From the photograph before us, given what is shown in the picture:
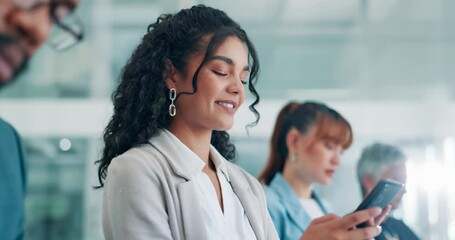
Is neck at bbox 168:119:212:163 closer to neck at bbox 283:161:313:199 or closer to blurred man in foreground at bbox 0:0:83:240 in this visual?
neck at bbox 283:161:313:199

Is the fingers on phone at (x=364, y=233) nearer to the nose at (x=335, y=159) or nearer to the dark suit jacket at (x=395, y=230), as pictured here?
the dark suit jacket at (x=395, y=230)

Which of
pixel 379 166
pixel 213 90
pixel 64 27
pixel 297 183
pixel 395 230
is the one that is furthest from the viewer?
pixel 64 27

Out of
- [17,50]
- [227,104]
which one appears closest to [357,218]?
[227,104]

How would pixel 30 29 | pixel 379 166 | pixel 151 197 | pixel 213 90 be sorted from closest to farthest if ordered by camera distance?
pixel 151 197
pixel 213 90
pixel 379 166
pixel 30 29

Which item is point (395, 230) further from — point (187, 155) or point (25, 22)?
point (25, 22)

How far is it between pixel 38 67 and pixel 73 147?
469 mm

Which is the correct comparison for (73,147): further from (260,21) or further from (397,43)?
(397,43)

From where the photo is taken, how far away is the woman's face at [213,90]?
4.00ft

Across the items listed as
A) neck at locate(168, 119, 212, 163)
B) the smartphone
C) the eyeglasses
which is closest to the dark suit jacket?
the smartphone

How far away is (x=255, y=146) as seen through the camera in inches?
145

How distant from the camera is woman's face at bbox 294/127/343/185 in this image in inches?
98.8

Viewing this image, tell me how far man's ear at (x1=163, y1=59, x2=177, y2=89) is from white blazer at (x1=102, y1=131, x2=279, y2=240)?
122mm

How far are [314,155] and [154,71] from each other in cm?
140

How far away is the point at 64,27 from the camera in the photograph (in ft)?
12.8
